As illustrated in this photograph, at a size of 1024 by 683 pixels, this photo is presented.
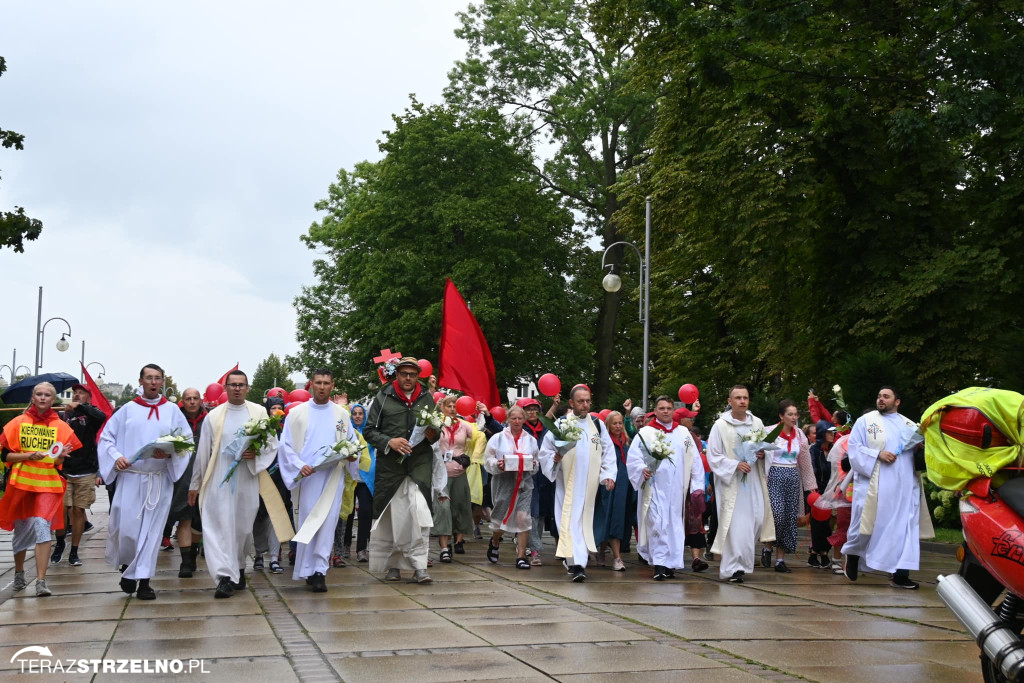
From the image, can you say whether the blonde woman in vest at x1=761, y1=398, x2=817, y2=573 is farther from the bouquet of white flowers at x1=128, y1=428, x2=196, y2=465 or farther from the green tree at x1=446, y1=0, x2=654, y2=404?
the green tree at x1=446, y1=0, x2=654, y2=404

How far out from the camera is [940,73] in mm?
16469

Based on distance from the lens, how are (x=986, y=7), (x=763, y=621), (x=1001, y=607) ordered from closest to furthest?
(x=1001, y=607) < (x=763, y=621) < (x=986, y=7)

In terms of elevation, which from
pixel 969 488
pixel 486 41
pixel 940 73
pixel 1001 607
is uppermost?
pixel 486 41

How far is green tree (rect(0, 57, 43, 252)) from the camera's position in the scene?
98.5ft

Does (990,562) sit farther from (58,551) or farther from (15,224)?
(15,224)

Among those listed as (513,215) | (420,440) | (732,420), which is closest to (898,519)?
(732,420)

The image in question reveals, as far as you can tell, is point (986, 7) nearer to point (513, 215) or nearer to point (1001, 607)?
point (1001, 607)

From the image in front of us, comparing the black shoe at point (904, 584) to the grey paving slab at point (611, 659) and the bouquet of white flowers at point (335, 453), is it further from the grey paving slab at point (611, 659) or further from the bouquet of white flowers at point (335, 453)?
the bouquet of white flowers at point (335, 453)

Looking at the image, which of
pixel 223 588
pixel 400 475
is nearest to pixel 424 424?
pixel 400 475

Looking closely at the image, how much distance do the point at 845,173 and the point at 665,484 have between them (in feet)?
41.4

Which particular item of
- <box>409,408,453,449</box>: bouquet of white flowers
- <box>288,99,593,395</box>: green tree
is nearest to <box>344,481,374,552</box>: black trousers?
<box>409,408,453,449</box>: bouquet of white flowers

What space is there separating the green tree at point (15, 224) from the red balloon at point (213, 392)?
18410mm

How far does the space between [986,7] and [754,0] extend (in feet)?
9.96

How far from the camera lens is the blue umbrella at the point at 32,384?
17614 mm
